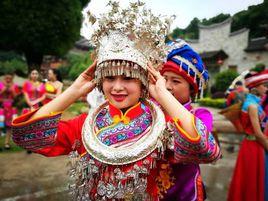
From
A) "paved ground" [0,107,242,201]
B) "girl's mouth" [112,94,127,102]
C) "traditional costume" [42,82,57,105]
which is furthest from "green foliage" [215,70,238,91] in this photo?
"girl's mouth" [112,94,127,102]

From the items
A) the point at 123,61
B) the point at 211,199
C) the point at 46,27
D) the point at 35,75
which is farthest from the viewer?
the point at 46,27

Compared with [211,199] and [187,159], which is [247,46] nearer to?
[211,199]

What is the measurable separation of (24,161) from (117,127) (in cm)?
473

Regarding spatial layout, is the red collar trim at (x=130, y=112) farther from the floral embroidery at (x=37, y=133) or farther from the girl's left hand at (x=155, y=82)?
the floral embroidery at (x=37, y=133)

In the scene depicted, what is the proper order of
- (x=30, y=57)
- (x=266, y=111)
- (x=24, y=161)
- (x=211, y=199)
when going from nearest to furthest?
(x=266, y=111), (x=211, y=199), (x=24, y=161), (x=30, y=57)

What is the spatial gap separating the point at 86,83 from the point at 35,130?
0.49 metres

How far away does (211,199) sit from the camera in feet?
15.5

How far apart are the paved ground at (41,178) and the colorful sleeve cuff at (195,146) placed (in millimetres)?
3134

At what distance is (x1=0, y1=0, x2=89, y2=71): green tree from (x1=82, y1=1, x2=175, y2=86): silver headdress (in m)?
22.5

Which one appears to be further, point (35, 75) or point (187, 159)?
point (35, 75)

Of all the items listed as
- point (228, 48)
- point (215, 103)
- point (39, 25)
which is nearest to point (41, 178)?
point (215, 103)

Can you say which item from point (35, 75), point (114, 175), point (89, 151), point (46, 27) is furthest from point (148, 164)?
point (46, 27)

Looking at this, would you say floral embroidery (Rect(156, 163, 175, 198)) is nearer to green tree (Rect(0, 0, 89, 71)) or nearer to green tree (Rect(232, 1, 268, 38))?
green tree (Rect(232, 1, 268, 38))

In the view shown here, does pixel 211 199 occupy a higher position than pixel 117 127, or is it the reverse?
pixel 117 127
